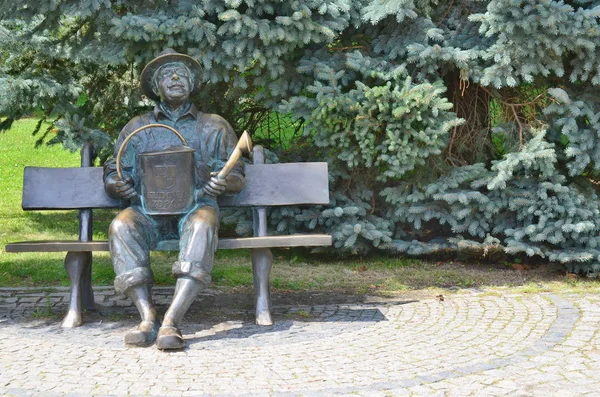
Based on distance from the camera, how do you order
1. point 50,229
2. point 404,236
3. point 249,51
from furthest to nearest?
point 50,229, point 404,236, point 249,51

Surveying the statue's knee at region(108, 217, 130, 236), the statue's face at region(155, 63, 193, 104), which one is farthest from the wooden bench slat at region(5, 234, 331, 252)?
the statue's face at region(155, 63, 193, 104)

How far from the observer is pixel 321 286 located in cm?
703

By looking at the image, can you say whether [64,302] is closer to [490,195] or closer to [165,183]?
[165,183]

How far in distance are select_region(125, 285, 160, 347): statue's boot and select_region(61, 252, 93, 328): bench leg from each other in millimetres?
602

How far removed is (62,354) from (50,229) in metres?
4.68

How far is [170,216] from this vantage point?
Result: 5652mm

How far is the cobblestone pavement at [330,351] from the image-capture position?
4340 millimetres

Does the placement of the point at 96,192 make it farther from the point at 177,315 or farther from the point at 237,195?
the point at 177,315

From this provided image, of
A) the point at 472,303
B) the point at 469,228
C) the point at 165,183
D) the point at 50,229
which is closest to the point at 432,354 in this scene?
the point at 472,303

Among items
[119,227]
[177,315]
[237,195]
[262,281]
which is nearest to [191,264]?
[177,315]

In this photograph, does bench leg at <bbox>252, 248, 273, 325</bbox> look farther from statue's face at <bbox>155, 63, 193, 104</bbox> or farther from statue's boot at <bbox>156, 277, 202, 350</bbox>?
statue's face at <bbox>155, 63, 193, 104</bbox>

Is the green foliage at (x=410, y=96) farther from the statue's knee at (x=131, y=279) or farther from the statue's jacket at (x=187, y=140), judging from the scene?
the statue's knee at (x=131, y=279)

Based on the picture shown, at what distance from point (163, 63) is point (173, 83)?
7.4 inches

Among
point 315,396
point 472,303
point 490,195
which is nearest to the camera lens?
point 315,396
